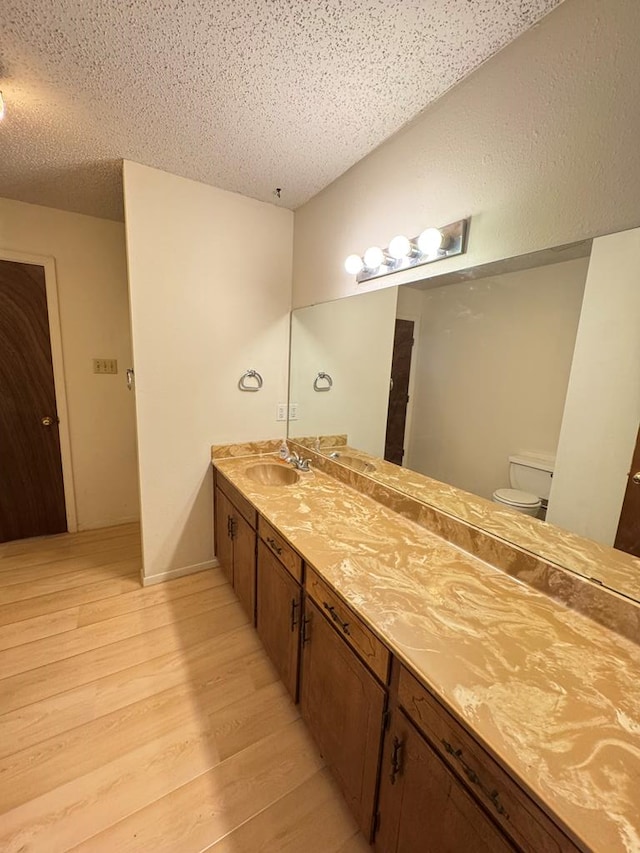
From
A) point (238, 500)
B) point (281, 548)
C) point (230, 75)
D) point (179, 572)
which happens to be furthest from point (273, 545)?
point (230, 75)

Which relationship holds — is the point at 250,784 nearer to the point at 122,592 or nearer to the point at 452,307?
the point at 122,592

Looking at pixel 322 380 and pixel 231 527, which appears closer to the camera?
pixel 231 527

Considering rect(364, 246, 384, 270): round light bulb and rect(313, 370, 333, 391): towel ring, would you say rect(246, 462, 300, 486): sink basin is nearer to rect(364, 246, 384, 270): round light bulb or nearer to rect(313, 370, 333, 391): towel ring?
rect(313, 370, 333, 391): towel ring

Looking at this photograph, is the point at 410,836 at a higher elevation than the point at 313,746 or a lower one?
higher

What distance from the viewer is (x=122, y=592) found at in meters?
2.22

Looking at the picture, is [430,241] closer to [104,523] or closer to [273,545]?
[273,545]

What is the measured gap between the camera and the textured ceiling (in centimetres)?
105

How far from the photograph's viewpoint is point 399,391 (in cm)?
172

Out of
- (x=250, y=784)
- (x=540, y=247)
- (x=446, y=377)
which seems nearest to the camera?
(x=540, y=247)

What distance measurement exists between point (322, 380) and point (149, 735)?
1917 millimetres

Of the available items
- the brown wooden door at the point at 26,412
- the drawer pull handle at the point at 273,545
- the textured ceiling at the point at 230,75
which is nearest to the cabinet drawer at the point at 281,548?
the drawer pull handle at the point at 273,545

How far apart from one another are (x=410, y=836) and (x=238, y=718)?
2.83 ft

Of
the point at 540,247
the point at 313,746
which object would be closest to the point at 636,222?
the point at 540,247

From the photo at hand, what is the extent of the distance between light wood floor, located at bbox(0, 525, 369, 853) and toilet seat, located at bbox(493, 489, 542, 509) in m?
1.18
